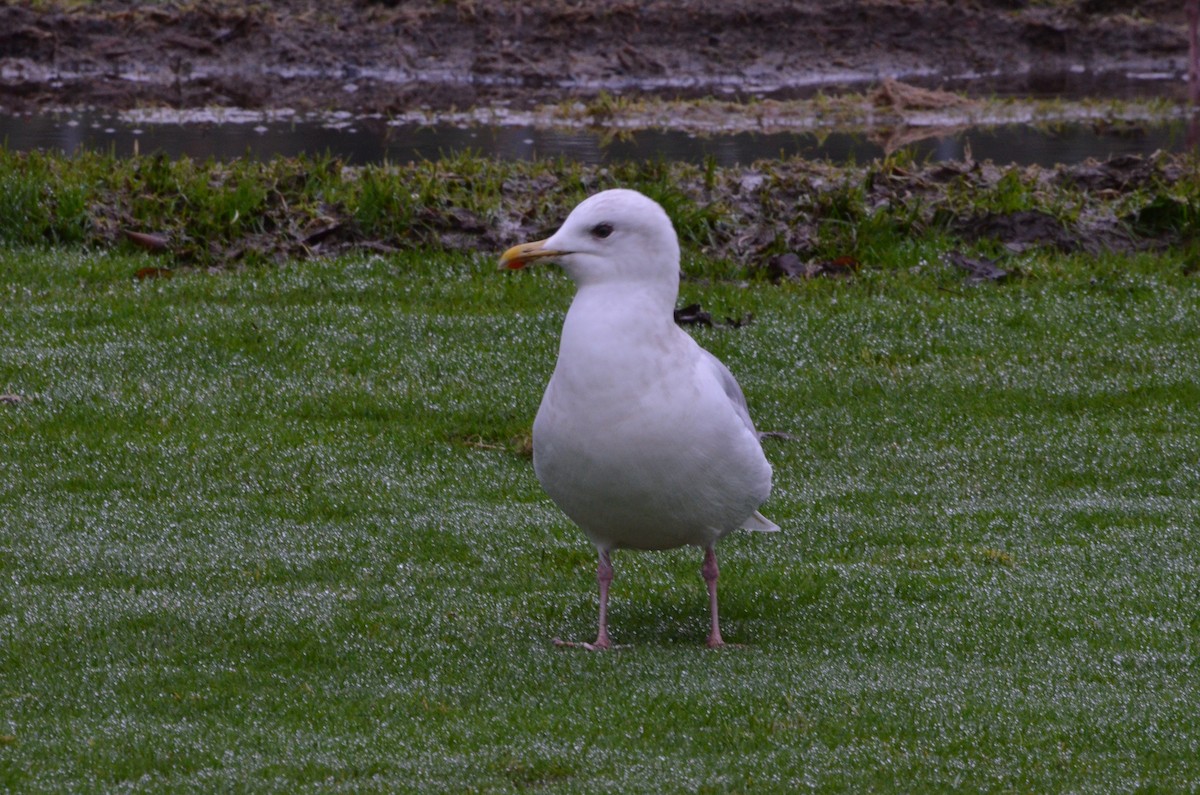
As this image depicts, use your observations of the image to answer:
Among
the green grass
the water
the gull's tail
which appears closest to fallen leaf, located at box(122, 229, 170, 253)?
the green grass

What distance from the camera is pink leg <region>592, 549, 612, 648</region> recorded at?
6.01 metres

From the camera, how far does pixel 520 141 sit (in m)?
21.3

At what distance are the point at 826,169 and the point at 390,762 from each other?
32.6ft

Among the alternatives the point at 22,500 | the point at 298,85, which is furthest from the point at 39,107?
the point at 22,500

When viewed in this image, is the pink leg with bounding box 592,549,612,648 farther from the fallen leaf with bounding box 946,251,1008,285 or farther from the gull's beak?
the fallen leaf with bounding box 946,251,1008,285

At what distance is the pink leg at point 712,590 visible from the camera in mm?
6082

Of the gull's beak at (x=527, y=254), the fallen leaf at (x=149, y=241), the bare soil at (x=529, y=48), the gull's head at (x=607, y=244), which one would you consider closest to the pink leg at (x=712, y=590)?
the gull's head at (x=607, y=244)

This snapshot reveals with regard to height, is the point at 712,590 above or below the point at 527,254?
A: below

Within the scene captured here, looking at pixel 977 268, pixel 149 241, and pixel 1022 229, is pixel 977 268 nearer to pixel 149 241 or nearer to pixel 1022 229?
pixel 1022 229

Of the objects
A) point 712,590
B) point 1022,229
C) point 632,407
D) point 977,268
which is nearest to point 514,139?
point 1022,229

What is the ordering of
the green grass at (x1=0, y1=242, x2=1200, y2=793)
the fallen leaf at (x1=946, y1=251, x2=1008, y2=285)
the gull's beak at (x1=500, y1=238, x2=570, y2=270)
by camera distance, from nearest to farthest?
the green grass at (x1=0, y1=242, x2=1200, y2=793) → the gull's beak at (x1=500, y1=238, x2=570, y2=270) → the fallen leaf at (x1=946, y1=251, x2=1008, y2=285)

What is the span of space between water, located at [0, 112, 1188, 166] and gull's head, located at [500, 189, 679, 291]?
12941mm

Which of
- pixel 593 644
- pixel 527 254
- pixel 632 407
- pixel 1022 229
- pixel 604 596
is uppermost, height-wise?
pixel 527 254

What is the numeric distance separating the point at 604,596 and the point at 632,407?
90 cm
